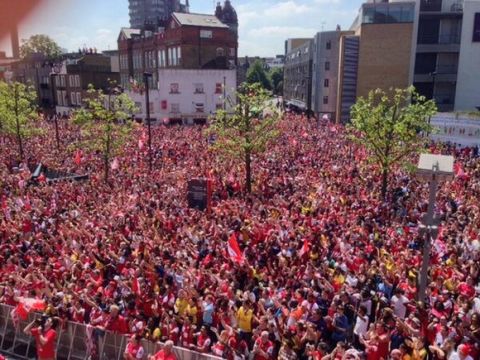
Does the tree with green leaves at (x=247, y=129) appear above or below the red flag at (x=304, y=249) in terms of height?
above

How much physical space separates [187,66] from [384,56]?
77.1ft

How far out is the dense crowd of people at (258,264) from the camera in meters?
8.43

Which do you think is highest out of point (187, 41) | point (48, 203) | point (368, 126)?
point (187, 41)

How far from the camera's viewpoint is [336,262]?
11.2 metres

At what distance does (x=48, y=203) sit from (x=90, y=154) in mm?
11092

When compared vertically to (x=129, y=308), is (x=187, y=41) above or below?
above

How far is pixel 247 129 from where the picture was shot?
22062 millimetres

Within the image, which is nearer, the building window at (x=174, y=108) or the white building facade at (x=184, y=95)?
the white building facade at (x=184, y=95)

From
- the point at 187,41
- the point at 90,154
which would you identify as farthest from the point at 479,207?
the point at 187,41

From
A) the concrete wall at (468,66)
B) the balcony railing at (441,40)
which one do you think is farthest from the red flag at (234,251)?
the balcony railing at (441,40)

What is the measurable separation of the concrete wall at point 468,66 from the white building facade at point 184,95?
77.3 feet

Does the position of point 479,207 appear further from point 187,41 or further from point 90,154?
point 187,41

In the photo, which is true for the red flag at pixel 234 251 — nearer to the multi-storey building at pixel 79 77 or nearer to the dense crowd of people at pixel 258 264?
the dense crowd of people at pixel 258 264

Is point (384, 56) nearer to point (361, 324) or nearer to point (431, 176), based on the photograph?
point (431, 176)
